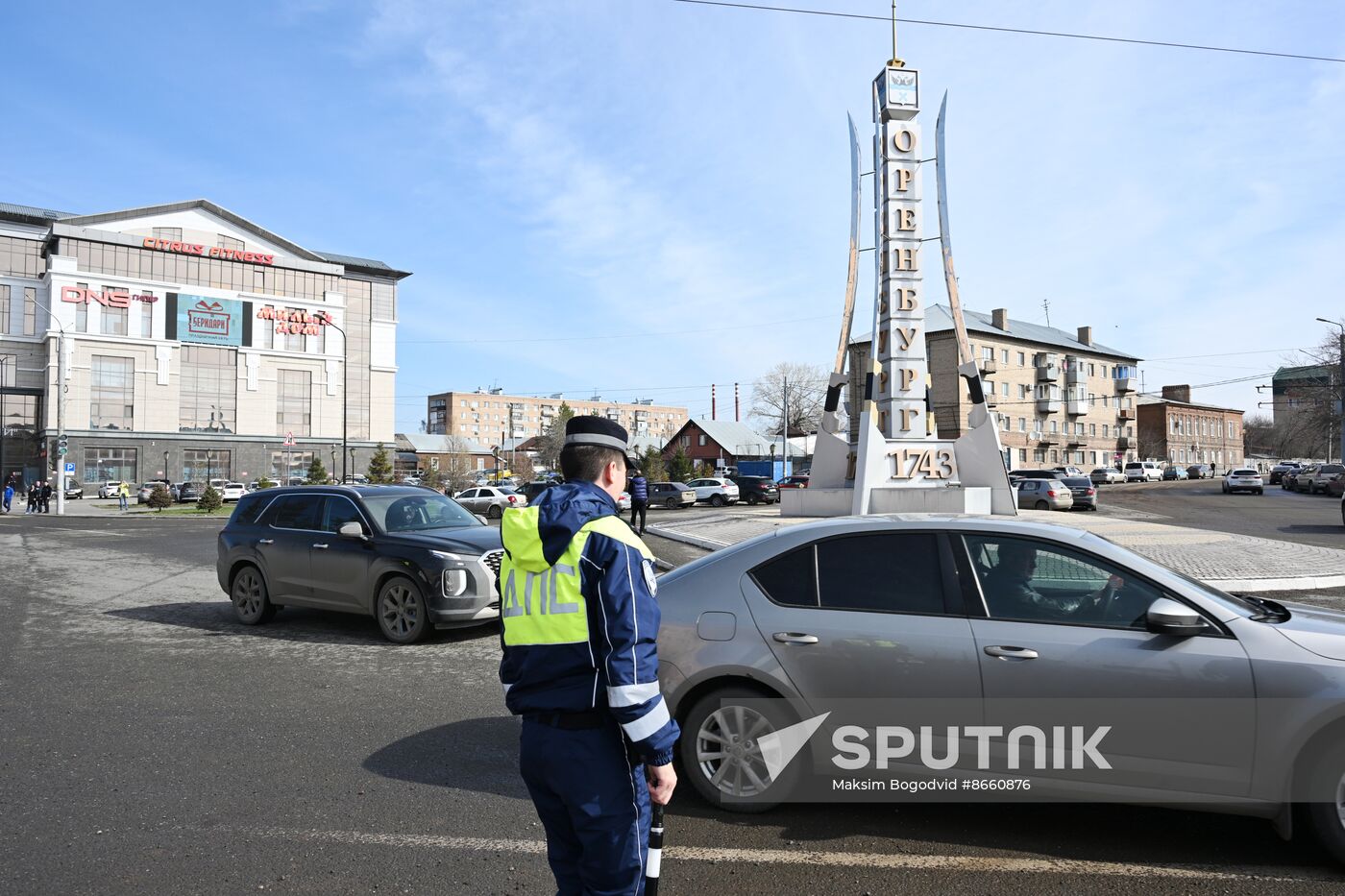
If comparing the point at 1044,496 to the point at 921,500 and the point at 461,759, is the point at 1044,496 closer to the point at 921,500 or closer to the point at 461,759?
the point at 921,500

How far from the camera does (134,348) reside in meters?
65.4

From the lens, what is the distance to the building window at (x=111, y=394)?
6369cm

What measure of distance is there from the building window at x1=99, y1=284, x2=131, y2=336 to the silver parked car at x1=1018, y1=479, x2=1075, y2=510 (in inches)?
2605

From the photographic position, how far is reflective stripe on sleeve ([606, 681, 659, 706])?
7.41 ft

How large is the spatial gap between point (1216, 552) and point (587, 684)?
17.2 m

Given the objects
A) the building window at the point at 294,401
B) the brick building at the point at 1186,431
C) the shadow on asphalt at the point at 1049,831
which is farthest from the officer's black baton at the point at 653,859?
the brick building at the point at 1186,431

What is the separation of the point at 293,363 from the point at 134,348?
11.7 m

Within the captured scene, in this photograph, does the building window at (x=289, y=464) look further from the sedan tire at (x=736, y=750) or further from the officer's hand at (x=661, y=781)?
the officer's hand at (x=661, y=781)

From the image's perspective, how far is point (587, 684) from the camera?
2.34m

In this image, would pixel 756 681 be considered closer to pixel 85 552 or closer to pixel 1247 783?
pixel 1247 783

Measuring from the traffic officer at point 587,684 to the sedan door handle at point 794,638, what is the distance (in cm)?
173

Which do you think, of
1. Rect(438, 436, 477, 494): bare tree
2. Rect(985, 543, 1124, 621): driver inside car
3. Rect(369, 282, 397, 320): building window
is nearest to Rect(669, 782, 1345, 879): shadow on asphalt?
Rect(985, 543, 1124, 621): driver inside car

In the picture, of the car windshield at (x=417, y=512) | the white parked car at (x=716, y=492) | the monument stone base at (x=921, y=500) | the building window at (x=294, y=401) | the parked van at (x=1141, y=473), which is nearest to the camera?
the car windshield at (x=417, y=512)

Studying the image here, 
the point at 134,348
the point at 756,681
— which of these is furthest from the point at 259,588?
the point at 134,348
